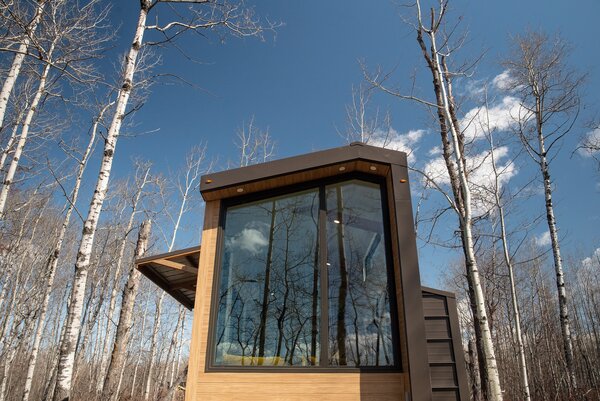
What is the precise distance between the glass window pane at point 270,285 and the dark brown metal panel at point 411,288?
0.80m

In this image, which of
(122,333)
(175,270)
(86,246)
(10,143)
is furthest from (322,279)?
(10,143)

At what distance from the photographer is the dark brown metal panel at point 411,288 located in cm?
278

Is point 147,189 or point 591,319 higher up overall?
point 147,189

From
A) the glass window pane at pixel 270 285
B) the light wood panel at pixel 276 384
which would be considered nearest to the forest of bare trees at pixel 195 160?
the light wood panel at pixel 276 384

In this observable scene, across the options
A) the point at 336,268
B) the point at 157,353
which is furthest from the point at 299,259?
the point at 157,353

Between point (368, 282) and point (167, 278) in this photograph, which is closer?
point (368, 282)

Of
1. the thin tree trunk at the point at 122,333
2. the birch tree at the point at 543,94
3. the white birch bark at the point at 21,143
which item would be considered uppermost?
the birch tree at the point at 543,94

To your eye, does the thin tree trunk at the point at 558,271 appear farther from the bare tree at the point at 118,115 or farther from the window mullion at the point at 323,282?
the bare tree at the point at 118,115

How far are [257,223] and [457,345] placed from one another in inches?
86.2

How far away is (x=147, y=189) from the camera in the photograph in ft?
44.6

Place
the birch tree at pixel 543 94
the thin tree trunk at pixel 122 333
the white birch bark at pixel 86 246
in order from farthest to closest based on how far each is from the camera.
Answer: the birch tree at pixel 543 94
the thin tree trunk at pixel 122 333
the white birch bark at pixel 86 246

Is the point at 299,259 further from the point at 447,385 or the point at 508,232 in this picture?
the point at 508,232

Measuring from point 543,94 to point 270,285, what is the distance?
10264 mm

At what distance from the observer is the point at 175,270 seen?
16.8 ft
